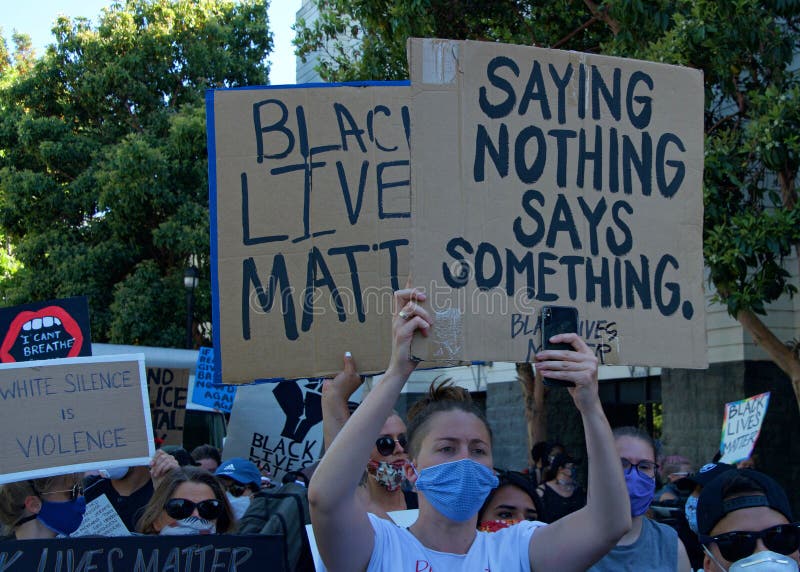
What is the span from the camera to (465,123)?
10.0 feet

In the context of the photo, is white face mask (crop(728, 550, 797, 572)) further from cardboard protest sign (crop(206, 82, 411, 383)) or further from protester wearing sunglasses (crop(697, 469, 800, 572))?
cardboard protest sign (crop(206, 82, 411, 383))

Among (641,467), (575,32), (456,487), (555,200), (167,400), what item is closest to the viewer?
(456,487)

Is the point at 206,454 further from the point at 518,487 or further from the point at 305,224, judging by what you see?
the point at 305,224

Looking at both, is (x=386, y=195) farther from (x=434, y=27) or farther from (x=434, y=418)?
(x=434, y=27)

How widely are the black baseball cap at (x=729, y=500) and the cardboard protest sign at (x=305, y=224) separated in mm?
1203

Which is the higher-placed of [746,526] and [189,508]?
[746,526]

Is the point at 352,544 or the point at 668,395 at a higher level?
the point at 352,544

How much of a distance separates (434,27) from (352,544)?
456 inches

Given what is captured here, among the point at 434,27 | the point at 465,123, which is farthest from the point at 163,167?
the point at 465,123

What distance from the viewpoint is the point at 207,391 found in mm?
10172

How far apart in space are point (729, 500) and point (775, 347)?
355 inches

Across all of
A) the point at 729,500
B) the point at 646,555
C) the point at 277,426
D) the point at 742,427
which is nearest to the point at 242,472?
the point at 277,426

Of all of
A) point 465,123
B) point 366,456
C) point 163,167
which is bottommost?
point 366,456

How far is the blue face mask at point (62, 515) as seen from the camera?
4.14m
